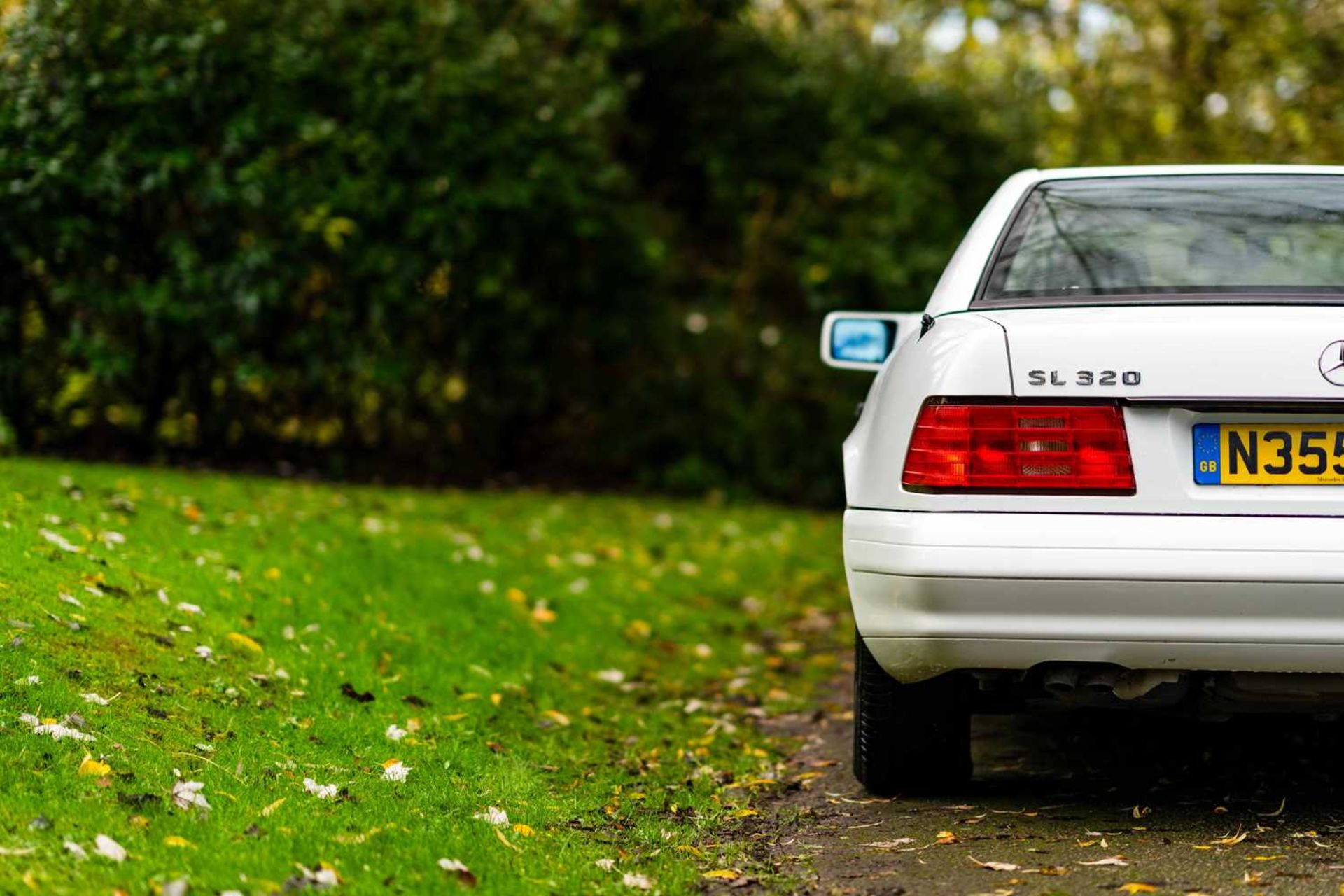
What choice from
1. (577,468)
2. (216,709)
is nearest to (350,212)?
(577,468)

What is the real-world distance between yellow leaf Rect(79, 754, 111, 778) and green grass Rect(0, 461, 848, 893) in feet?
0.08

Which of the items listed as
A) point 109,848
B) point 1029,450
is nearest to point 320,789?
point 109,848

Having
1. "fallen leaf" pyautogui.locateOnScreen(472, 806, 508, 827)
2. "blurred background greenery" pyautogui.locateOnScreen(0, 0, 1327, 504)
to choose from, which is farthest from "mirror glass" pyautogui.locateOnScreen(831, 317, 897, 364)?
"blurred background greenery" pyautogui.locateOnScreen(0, 0, 1327, 504)

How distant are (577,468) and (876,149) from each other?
3453mm

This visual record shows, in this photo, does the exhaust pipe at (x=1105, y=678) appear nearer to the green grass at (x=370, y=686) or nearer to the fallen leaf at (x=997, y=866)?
the fallen leaf at (x=997, y=866)

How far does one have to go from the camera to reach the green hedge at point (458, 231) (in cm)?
890

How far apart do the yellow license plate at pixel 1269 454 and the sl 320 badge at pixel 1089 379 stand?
0.63 feet

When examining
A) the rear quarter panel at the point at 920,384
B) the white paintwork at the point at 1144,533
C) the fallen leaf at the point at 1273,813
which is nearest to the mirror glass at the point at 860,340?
the rear quarter panel at the point at 920,384

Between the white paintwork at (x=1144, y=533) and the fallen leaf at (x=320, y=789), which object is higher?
the white paintwork at (x=1144, y=533)

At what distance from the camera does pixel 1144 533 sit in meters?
3.46

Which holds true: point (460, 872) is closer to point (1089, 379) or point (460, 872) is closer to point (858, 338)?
point (1089, 379)

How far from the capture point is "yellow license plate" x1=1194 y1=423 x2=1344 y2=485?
11.3 ft

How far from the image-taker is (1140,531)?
11.4 feet

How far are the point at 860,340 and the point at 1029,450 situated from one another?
1.53 meters
